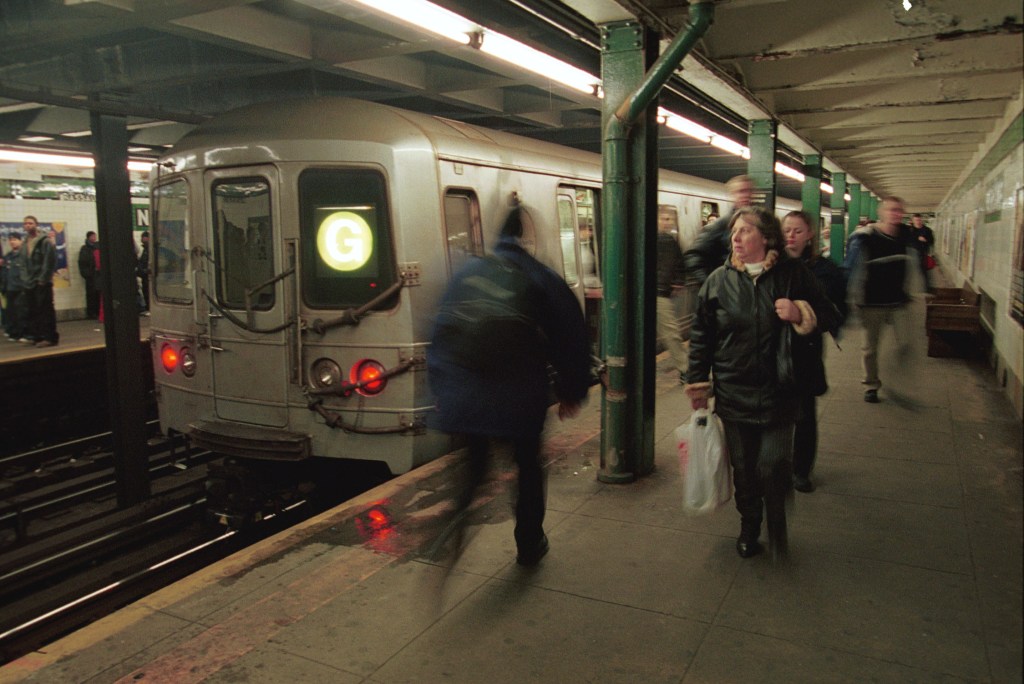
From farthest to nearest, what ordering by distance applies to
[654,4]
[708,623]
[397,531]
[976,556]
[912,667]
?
1. [654,4]
2. [397,531]
3. [976,556]
4. [708,623]
5. [912,667]

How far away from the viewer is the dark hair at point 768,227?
3.74 meters

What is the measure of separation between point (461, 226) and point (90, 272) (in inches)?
472

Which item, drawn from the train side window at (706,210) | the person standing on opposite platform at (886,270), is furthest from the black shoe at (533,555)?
the train side window at (706,210)

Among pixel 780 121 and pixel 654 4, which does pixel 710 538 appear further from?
pixel 780 121

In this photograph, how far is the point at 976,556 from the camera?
156 inches

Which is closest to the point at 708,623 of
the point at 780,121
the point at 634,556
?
the point at 634,556

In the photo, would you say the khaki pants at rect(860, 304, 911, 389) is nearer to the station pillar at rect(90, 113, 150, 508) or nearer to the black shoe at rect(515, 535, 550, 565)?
the black shoe at rect(515, 535, 550, 565)

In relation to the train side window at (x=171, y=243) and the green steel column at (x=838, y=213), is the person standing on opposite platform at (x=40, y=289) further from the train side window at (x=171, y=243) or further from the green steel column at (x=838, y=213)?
the green steel column at (x=838, y=213)

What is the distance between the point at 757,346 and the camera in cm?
373

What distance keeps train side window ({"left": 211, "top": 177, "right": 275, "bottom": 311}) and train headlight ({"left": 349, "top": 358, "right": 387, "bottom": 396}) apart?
0.81 metres

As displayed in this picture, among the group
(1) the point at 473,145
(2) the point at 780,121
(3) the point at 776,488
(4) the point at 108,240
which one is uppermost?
(2) the point at 780,121

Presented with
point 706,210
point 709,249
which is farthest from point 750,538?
→ point 706,210

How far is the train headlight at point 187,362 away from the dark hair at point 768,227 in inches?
165

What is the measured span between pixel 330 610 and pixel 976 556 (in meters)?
3.24
